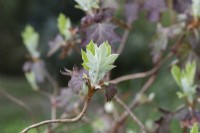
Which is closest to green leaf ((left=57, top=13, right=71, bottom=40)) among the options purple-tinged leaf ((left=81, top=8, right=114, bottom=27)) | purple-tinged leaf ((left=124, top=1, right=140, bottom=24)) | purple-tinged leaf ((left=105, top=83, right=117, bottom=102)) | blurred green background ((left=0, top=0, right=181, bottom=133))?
purple-tinged leaf ((left=81, top=8, right=114, bottom=27))

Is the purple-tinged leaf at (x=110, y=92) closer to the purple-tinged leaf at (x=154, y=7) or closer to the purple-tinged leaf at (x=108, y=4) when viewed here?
the purple-tinged leaf at (x=108, y=4)

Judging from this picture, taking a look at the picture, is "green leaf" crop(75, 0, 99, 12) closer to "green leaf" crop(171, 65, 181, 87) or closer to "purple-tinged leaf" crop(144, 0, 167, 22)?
"green leaf" crop(171, 65, 181, 87)

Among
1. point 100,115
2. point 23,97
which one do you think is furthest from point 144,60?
point 100,115

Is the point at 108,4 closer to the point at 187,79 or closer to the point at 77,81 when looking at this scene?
the point at 187,79

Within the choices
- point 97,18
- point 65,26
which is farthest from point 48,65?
point 97,18

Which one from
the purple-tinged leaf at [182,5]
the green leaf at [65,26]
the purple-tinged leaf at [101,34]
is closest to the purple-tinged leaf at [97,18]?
the purple-tinged leaf at [101,34]

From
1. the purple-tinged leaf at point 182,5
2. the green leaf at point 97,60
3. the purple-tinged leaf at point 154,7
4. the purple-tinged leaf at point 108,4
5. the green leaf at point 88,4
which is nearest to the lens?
the green leaf at point 97,60
